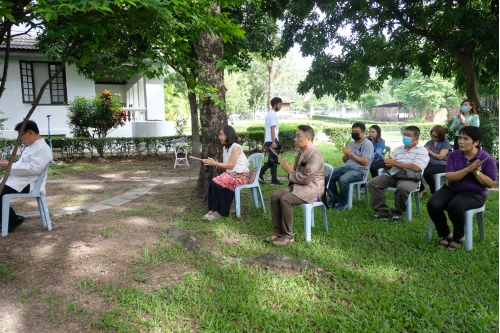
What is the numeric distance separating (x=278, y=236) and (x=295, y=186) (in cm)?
62

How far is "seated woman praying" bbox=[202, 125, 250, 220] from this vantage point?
5266mm

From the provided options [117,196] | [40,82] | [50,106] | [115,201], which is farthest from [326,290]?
[40,82]

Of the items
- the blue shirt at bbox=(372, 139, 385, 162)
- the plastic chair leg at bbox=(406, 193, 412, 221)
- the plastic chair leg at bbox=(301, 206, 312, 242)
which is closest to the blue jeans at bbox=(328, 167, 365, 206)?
the plastic chair leg at bbox=(406, 193, 412, 221)

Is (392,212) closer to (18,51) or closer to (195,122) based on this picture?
(195,122)

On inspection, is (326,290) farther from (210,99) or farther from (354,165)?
(210,99)

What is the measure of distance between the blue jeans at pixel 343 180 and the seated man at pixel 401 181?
0.44 meters

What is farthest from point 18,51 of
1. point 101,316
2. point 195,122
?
point 101,316

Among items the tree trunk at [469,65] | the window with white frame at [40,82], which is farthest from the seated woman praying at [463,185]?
the window with white frame at [40,82]

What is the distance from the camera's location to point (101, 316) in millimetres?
2896

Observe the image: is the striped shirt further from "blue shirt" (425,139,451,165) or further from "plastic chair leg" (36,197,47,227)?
"plastic chair leg" (36,197,47,227)

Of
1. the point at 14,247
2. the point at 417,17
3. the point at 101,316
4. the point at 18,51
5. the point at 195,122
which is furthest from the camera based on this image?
the point at 18,51

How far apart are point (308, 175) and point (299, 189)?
20 cm

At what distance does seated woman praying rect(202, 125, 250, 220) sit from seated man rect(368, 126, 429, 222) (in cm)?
186

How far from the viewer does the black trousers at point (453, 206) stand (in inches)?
157
